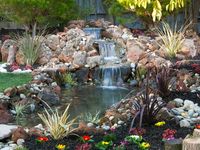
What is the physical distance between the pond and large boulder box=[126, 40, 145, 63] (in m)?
1.19

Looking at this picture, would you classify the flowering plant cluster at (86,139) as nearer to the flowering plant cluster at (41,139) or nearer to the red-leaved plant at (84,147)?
the red-leaved plant at (84,147)

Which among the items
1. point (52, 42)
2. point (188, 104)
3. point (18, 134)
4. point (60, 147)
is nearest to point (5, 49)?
point (52, 42)

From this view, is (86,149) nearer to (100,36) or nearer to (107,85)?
(107,85)

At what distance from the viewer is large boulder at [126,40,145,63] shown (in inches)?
420

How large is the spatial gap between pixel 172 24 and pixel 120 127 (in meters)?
9.19

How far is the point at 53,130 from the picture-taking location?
4.86 meters

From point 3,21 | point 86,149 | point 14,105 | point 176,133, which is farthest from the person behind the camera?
point 3,21

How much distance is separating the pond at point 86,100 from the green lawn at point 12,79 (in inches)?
32.3

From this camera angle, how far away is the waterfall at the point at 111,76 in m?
10.3

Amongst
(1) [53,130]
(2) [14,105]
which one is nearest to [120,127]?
(1) [53,130]

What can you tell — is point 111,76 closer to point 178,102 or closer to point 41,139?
point 178,102

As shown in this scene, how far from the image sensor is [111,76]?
10312mm

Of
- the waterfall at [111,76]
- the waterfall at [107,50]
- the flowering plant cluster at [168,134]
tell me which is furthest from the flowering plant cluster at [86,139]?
the waterfall at [107,50]

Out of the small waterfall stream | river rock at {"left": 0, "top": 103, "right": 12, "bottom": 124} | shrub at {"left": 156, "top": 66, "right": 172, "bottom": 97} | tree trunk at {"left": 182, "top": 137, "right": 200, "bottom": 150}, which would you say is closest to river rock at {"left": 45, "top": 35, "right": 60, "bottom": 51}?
the small waterfall stream
